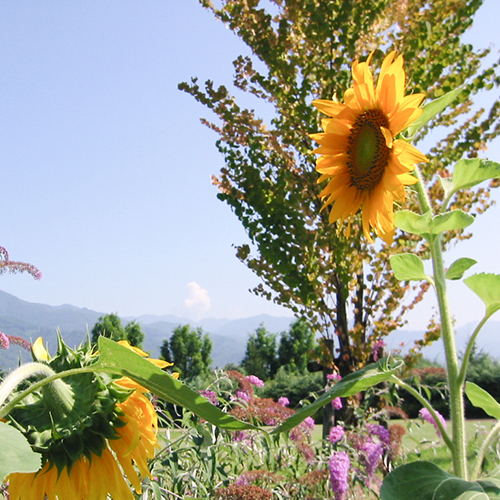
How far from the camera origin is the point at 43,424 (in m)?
0.44

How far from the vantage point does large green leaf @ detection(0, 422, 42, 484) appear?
0.29 m

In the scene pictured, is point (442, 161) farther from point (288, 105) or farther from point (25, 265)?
point (25, 265)

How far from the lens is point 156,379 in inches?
15.1

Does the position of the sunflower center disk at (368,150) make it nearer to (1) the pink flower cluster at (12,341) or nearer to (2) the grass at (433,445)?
(2) the grass at (433,445)

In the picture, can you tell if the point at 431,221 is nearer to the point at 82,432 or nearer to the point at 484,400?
the point at 484,400

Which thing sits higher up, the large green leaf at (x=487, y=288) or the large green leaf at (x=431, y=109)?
the large green leaf at (x=431, y=109)

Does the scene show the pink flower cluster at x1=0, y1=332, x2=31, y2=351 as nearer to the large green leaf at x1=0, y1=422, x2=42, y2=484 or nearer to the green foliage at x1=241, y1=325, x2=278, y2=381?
the large green leaf at x1=0, y1=422, x2=42, y2=484

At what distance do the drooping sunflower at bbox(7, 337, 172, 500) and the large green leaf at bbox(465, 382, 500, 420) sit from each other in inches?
18.7

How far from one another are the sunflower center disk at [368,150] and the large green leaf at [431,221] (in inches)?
5.4

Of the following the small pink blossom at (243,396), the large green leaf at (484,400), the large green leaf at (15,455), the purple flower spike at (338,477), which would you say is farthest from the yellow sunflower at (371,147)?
the small pink blossom at (243,396)

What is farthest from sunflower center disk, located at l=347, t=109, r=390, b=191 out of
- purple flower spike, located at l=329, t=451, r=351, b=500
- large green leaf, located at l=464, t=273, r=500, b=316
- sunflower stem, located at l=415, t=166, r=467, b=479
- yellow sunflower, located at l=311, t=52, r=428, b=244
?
purple flower spike, located at l=329, t=451, r=351, b=500

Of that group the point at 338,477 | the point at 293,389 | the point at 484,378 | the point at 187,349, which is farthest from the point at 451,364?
the point at 187,349

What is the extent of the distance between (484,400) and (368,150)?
0.42m

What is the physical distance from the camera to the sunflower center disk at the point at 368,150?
0.79 meters
